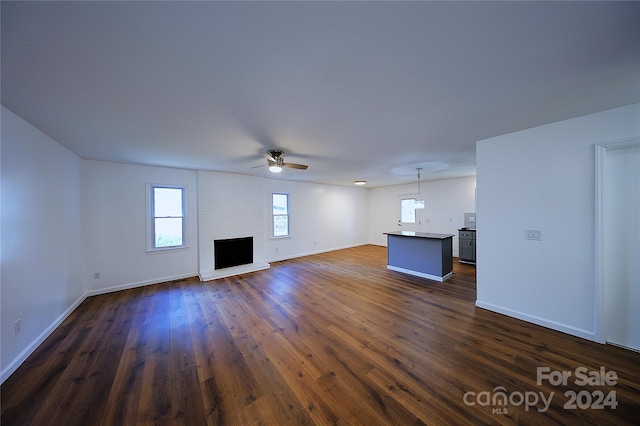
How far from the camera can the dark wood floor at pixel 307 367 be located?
1531 millimetres

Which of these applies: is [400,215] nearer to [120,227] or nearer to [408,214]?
[408,214]

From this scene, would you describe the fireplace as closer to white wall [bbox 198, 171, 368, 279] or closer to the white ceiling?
white wall [bbox 198, 171, 368, 279]

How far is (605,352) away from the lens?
2.12 meters

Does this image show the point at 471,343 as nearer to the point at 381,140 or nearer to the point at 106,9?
the point at 381,140

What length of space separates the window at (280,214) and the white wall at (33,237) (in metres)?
3.94

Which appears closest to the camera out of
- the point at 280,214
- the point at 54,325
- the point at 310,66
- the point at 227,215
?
the point at 310,66

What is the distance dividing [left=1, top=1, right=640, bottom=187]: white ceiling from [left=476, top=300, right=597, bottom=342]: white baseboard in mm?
2396

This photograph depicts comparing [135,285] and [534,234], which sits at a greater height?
[534,234]

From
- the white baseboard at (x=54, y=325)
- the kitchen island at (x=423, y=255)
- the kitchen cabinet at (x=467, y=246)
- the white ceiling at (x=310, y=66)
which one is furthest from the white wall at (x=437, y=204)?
the white baseboard at (x=54, y=325)

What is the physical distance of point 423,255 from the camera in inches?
179

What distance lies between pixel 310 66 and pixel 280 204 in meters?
5.21

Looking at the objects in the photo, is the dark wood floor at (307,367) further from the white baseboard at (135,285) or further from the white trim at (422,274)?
the white trim at (422,274)

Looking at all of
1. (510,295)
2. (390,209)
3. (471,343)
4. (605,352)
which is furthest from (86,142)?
(390,209)

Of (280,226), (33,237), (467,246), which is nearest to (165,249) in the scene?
(33,237)
